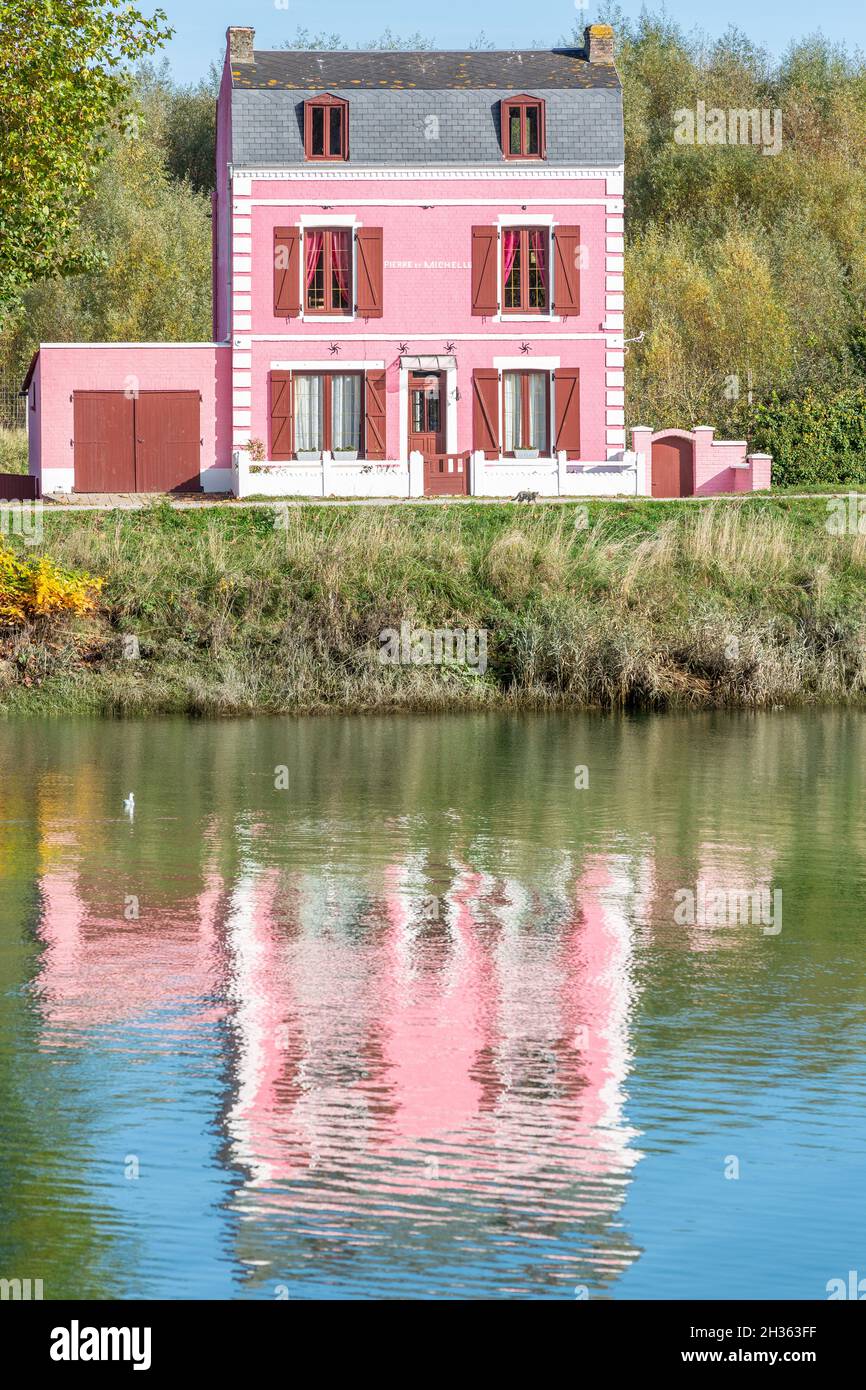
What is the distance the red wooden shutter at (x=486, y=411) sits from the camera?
44.9m

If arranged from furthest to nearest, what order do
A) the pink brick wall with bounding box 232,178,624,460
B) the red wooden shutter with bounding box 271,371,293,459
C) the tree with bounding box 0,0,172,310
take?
1. the red wooden shutter with bounding box 271,371,293,459
2. the pink brick wall with bounding box 232,178,624,460
3. the tree with bounding box 0,0,172,310

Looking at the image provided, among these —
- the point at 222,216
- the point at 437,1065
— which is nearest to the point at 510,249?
the point at 222,216

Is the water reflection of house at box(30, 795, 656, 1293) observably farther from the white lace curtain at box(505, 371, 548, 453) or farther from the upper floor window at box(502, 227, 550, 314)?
the upper floor window at box(502, 227, 550, 314)

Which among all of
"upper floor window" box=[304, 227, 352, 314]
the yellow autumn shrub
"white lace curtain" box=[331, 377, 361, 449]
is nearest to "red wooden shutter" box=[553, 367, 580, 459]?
"white lace curtain" box=[331, 377, 361, 449]

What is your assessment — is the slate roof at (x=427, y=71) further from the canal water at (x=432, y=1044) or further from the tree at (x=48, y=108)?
the canal water at (x=432, y=1044)

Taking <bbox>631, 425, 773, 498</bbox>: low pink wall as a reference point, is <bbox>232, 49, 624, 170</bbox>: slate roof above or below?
above

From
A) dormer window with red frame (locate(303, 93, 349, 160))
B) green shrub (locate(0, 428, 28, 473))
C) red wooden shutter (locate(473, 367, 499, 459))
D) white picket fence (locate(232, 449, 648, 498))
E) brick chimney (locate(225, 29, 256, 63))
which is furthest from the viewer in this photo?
green shrub (locate(0, 428, 28, 473))

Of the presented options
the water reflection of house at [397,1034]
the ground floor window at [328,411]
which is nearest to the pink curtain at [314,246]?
the ground floor window at [328,411]

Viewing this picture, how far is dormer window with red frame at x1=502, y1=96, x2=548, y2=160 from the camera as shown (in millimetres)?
44250

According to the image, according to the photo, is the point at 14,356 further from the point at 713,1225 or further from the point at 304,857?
the point at 713,1225

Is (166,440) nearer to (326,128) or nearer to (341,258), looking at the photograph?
(341,258)

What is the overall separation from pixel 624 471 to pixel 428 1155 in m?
34.5

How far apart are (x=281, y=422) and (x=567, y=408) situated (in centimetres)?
659

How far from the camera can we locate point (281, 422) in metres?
44.7
